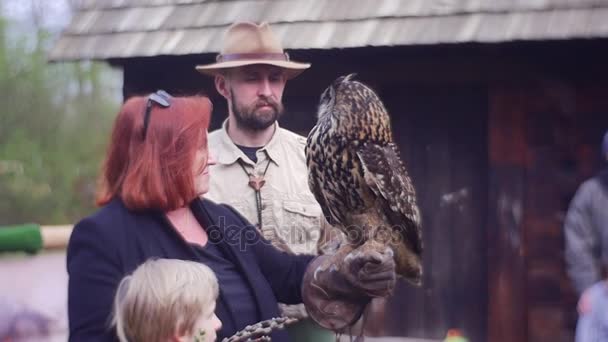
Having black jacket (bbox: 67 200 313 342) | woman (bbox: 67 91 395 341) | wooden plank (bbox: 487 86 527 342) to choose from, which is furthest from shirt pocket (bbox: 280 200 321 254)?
wooden plank (bbox: 487 86 527 342)

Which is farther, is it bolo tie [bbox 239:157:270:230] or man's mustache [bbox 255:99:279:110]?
bolo tie [bbox 239:157:270:230]

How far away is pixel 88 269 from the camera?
7.66 feet

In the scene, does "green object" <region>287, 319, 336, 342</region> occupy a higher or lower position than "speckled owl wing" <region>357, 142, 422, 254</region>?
lower

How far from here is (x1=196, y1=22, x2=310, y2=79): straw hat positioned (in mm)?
3314

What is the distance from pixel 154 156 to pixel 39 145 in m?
13.6

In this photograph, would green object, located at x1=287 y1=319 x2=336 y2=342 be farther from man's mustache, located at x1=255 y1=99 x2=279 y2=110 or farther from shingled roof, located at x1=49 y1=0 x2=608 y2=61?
shingled roof, located at x1=49 y1=0 x2=608 y2=61

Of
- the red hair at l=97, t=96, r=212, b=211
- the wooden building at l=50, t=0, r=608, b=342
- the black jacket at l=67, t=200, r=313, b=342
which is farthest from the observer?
the wooden building at l=50, t=0, r=608, b=342

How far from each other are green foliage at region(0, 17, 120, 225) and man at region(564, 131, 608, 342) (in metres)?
11.7

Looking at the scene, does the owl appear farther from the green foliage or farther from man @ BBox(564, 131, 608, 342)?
the green foliage

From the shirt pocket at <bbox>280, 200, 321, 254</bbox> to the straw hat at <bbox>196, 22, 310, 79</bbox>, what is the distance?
452mm

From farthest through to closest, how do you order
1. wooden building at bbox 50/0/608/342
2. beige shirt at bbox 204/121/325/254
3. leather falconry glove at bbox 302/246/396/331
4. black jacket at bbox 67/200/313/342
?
wooden building at bbox 50/0/608/342 → beige shirt at bbox 204/121/325/254 → leather falconry glove at bbox 302/246/396/331 → black jacket at bbox 67/200/313/342

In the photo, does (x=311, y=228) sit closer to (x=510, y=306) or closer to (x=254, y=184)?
(x=254, y=184)

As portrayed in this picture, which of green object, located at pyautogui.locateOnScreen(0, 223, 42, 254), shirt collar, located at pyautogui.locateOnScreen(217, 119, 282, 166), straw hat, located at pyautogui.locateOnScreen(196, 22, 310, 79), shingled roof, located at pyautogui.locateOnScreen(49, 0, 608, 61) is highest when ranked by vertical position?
shingled roof, located at pyautogui.locateOnScreen(49, 0, 608, 61)

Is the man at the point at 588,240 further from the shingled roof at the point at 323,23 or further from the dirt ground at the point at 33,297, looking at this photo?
the dirt ground at the point at 33,297
